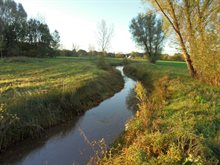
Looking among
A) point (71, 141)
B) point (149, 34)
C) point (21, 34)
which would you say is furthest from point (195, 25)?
point (21, 34)

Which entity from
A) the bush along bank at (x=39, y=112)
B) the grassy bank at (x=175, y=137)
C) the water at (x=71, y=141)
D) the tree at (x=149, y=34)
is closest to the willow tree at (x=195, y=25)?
the grassy bank at (x=175, y=137)

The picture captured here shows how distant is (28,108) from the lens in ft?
33.9

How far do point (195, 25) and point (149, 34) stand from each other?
33.5 metres

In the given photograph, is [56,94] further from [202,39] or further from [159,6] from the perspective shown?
[159,6]

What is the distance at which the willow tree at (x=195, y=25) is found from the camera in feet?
48.0

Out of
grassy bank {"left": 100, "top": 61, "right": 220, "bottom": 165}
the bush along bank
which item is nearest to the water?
the bush along bank

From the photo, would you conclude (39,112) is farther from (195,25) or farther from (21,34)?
(21,34)

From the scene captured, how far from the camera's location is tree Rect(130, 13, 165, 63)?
5080 centimetres

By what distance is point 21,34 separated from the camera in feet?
167

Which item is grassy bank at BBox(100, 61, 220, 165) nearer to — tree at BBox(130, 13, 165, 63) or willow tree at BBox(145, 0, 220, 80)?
willow tree at BBox(145, 0, 220, 80)

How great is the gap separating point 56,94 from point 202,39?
30.9 ft

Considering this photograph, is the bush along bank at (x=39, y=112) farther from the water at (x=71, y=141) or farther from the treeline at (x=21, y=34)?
the treeline at (x=21, y=34)

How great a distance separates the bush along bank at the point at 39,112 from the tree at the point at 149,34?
38058 mm

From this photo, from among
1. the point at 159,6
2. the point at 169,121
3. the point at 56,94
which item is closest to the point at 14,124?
the point at 56,94
